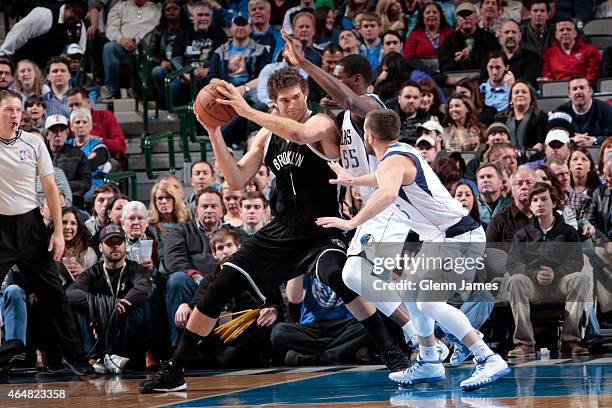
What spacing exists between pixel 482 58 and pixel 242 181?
7192mm

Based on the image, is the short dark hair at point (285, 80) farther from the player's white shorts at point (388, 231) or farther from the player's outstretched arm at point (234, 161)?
the player's white shorts at point (388, 231)

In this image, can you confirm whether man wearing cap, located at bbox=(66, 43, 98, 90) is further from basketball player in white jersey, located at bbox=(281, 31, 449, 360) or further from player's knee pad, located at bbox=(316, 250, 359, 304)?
player's knee pad, located at bbox=(316, 250, 359, 304)

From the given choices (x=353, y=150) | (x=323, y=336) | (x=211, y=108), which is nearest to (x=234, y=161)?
(x=211, y=108)

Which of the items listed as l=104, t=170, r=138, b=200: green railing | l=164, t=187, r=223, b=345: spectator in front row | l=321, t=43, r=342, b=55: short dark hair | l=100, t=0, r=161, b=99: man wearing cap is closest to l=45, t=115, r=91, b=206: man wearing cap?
l=104, t=170, r=138, b=200: green railing

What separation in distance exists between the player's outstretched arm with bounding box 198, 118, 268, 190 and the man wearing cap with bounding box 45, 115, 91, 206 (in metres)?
4.91

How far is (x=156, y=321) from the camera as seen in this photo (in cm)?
1005

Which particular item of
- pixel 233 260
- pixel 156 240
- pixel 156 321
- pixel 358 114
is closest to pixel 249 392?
pixel 233 260

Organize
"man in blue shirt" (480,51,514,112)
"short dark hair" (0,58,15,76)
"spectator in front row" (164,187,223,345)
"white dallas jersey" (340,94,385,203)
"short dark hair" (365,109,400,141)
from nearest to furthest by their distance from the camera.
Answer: "short dark hair" (365,109,400,141) < "white dallas jersey" (340,94,385,203) < "spectator in front row" (164,187,223,345) < "man in blue shirt" (480,51,514,112) < "short dark hair" (0,58,15,76)

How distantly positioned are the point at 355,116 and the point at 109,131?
6318 millimetres

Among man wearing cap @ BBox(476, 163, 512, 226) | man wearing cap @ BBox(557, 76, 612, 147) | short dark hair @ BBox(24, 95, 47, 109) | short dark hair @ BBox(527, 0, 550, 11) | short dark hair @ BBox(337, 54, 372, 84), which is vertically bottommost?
man wearing cap @ BBox(476, 163, 512, 226)

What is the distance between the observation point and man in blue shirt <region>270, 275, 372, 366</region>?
9.71m

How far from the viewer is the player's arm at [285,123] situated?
732cm

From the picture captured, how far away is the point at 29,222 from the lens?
29.0 ft

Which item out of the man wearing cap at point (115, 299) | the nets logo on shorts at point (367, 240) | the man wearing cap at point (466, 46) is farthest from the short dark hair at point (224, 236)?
the man wearing cap at point (466, 46)
